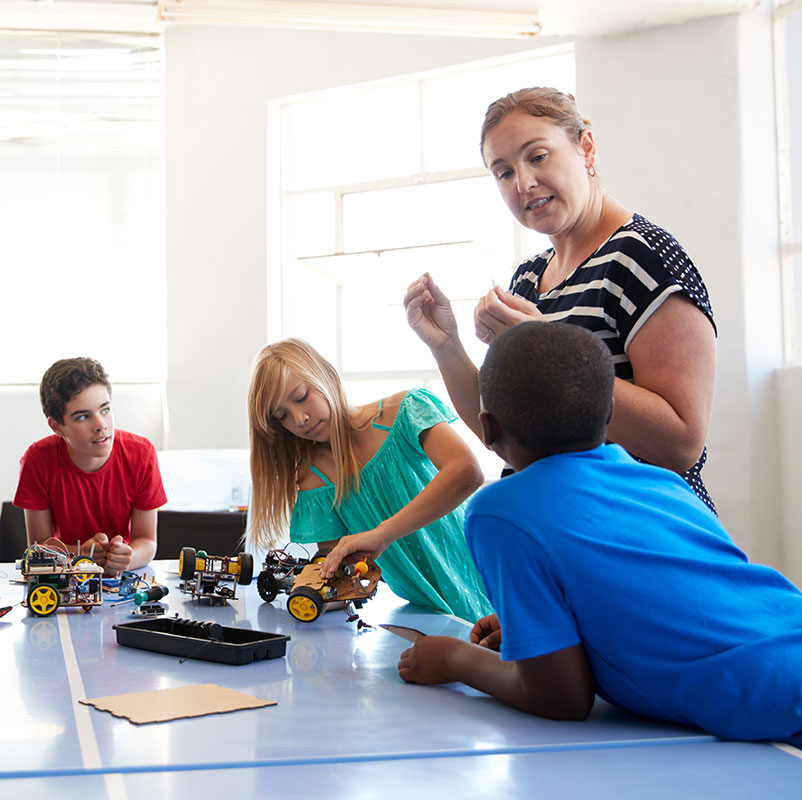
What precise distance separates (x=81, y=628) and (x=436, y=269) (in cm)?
332

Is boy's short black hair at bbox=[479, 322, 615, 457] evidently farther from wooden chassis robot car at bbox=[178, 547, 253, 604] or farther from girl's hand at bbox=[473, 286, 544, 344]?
wooden chassis robot car at bbox=[178, 547, 253, 604]

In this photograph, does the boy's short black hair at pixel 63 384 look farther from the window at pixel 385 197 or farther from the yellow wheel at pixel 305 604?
the window at pixel 385 197

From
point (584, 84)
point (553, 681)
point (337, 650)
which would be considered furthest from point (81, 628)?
point (584, 84)

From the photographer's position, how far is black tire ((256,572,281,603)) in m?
1.83

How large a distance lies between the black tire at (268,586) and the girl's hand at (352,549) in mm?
198

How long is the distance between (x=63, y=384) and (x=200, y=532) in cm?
118

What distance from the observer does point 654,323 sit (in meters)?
1.28

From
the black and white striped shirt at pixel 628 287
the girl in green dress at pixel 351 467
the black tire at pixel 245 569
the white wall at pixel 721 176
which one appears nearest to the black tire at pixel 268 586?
the black tire at pixel 245 569

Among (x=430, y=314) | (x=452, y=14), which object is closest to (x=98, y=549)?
(x=430, y=314)

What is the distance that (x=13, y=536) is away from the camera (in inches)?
152

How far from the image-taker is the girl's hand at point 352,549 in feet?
5.34

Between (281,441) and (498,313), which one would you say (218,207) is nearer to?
(281,441)

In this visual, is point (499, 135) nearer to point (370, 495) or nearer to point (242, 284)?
point (370, 495)

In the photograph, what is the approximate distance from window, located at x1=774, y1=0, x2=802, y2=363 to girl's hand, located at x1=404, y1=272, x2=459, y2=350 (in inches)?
125
